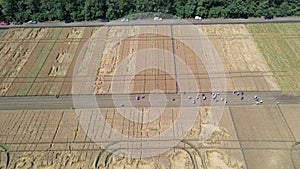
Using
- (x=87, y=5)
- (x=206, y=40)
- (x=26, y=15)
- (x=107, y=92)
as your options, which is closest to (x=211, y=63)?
(x=206, y=40)

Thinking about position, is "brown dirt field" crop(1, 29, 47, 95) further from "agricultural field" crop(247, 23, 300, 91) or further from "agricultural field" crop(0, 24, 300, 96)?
"agricultural field" crop(247, 23, 300, 91)

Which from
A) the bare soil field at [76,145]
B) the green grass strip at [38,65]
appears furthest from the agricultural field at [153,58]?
the bare soil field at [76,145]

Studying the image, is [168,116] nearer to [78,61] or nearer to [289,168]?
[289,168]

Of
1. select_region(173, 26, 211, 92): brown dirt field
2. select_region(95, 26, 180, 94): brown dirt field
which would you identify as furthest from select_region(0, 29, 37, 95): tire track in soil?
select_region(173, 26, 211, 92): brown dirt field

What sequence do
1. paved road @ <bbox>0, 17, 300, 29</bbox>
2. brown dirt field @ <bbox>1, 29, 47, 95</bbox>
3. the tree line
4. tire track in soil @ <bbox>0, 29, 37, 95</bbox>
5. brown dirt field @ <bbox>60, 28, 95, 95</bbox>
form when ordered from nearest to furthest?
→ brown dirt field @ <bbox>60, 28, 95, 95</bbox>
tire track in soil @ <bbox>0, 29, 37, 95</bbox>
brown dirt field @ <bbox>1, 29, 47, 95</bbox>
paved road @ <bbox>0, 17, 300, 29</bbox>
the tree line

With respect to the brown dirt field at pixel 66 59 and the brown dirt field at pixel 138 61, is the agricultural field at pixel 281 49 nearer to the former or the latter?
the brown dirt field at pixel 138 61

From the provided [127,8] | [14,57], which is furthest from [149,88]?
[14,57]

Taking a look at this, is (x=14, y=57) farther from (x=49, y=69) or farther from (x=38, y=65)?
(x=49, y=69)
